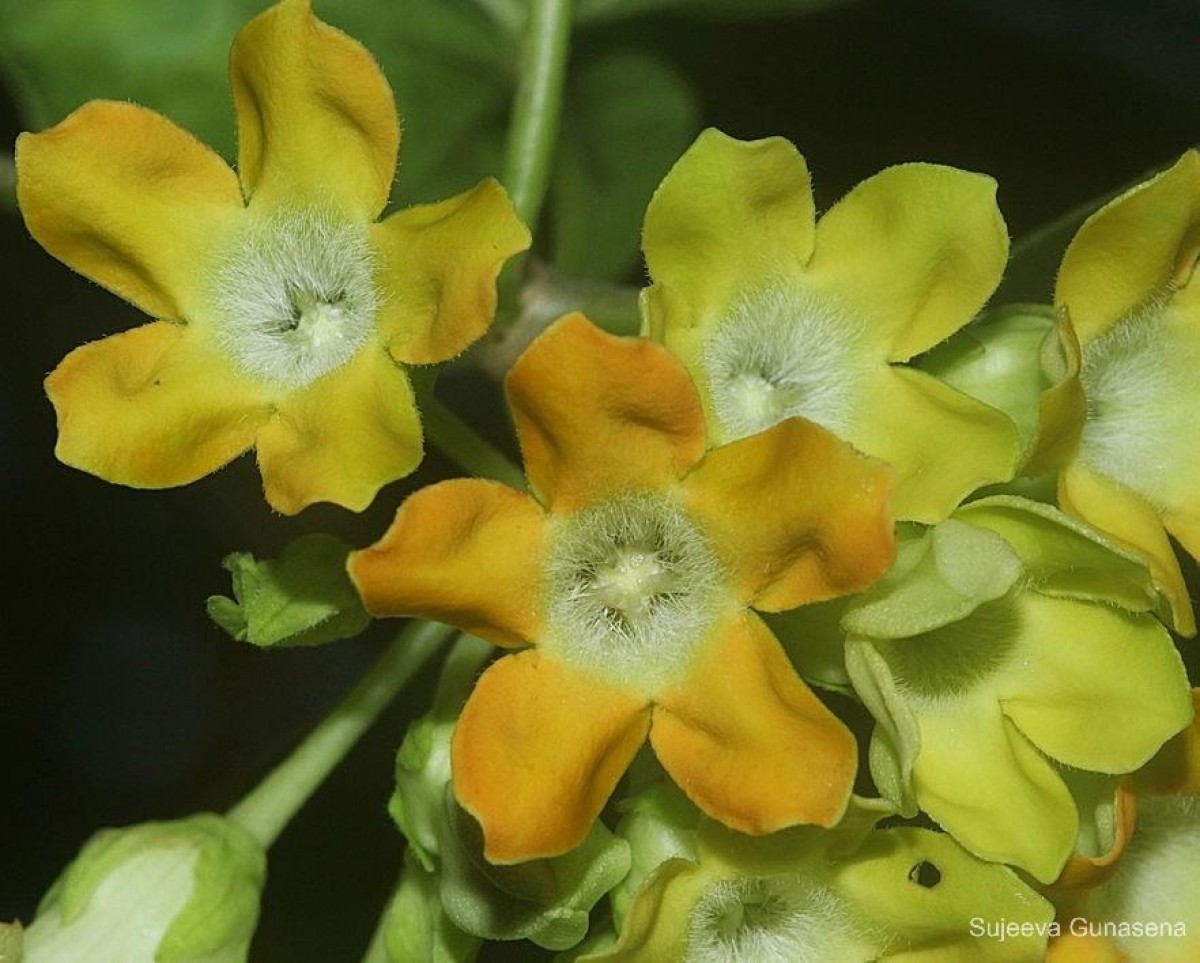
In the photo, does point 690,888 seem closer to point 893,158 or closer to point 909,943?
point 909,943

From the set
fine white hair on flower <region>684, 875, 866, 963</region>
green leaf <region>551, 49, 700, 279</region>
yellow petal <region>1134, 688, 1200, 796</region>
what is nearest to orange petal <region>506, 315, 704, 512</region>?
fine white hair on flower <region>684, 875, 866, 963</region>

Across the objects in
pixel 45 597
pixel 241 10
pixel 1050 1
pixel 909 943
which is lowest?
pixel 45 597

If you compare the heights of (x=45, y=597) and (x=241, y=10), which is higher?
(x=241, y=10)

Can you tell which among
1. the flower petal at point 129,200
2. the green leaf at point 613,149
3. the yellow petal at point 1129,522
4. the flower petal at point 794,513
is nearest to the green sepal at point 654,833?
the flower petal at point 794,513

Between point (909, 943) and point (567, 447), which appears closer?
point (567, 447)

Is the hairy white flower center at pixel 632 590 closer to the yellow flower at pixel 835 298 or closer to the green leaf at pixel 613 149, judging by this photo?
the yellow flower at pixel 835 298

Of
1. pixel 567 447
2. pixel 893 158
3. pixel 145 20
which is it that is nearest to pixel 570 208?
pixel 893 158

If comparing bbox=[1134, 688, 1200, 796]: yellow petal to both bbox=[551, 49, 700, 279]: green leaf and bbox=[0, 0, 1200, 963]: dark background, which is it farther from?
bbox=[551, 49, 700, 279]: green leaf

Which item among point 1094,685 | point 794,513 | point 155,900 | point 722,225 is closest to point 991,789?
point 1094,685
